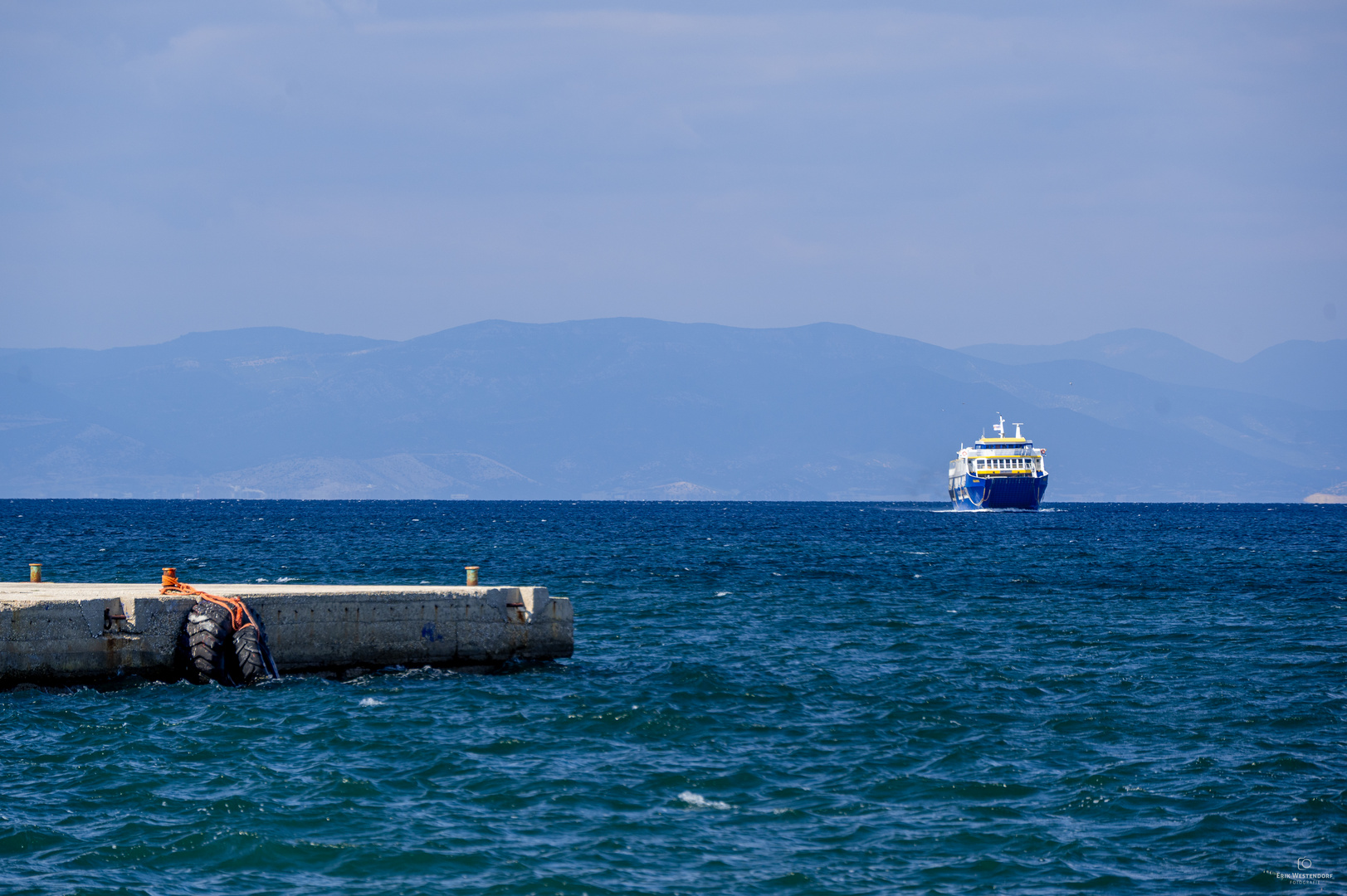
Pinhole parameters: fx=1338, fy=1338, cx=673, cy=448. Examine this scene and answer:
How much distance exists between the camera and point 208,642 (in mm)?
22719

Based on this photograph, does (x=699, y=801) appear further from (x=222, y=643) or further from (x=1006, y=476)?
(x=1006, y=476)

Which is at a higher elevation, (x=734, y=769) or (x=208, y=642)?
(x=208, y=642)

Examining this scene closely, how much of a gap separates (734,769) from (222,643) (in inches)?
384

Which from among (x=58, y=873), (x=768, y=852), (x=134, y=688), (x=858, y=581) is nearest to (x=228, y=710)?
(x=134, y=688)

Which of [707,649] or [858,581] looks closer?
[707,649]

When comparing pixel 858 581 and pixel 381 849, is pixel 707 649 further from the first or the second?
pixel 858 581

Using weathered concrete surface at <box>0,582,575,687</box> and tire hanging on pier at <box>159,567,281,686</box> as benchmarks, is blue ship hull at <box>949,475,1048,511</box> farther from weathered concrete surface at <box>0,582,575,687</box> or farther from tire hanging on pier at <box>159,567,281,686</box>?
tire hanging on pier at <box>159,567,281,686</box>

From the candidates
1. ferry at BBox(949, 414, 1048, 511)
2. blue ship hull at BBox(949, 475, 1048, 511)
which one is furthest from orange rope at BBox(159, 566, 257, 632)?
blue ship hull at BBox(949, 475, 1048, 511)

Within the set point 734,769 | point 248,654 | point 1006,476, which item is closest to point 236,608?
point 248,654

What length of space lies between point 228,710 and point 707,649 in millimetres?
11739

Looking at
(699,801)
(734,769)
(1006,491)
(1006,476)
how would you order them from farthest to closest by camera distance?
(1006,491)
(1006,476)
(734,769)
(699,801)

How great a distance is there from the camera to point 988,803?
1648cm

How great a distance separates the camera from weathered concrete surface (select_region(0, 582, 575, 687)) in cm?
2167

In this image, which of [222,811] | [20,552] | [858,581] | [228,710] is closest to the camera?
[222,811]
